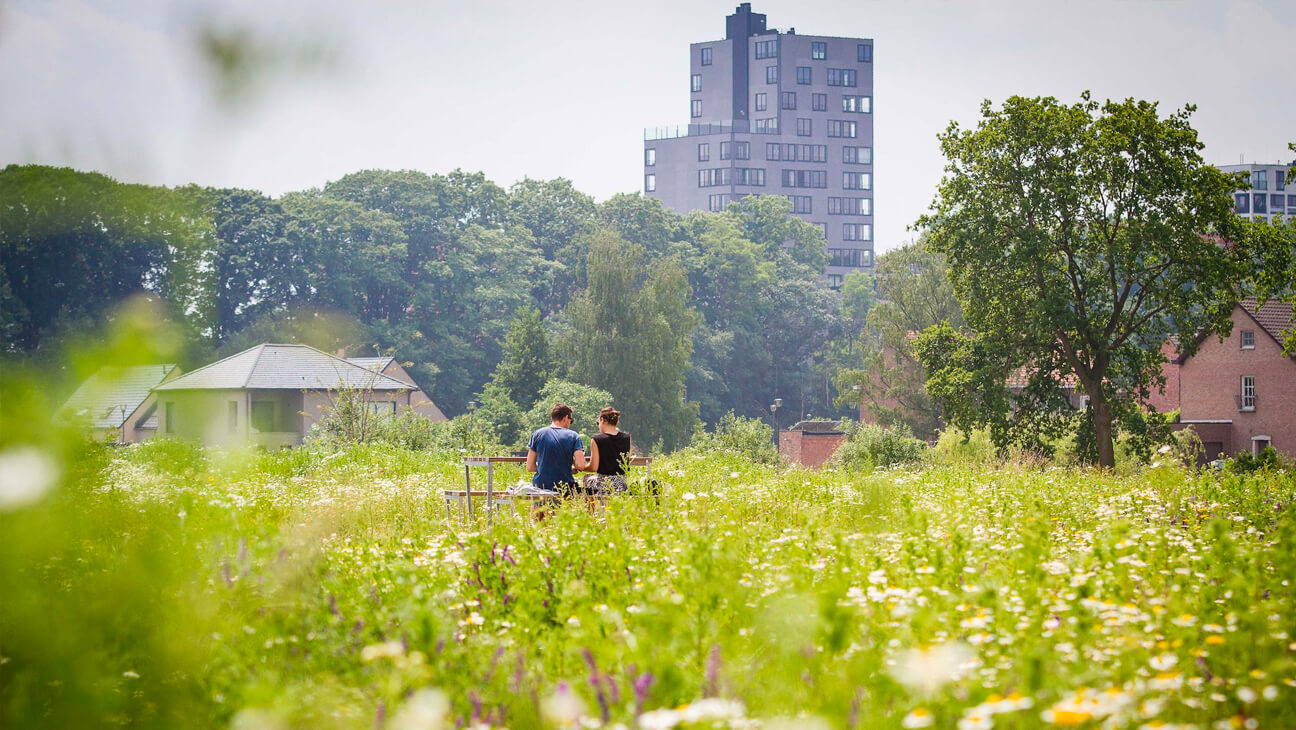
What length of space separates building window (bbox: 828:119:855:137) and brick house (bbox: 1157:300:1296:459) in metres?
93.2

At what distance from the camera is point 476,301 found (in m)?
75.4

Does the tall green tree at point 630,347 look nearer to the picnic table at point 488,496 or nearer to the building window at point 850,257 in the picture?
the picnic table at point 488,496

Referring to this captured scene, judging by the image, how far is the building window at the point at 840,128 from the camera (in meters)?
144

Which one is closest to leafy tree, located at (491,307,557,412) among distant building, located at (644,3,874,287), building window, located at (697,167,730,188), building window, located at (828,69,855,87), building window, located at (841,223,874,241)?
distant building, located at (644,3,874,287)

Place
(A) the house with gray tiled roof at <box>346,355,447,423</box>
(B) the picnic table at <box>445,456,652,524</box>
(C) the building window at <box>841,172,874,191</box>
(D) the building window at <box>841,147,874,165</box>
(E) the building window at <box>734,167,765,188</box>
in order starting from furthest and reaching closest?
(D) the building window at <box>841,147,874,165</box>, (C) the building window at <box>841,172,874,191</box>, (E) the building window at <box>734,167,765,188</box>, (A) the house with gray tiled roof at <box>346,355,447,423</box>, (B) the picnic table at <box>445,456,652,524</box>

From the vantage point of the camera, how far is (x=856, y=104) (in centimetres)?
14575

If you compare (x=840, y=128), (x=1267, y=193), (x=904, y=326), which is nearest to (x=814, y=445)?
(x=904, y=326)

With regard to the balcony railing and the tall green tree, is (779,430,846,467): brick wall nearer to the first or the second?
the tall green tree

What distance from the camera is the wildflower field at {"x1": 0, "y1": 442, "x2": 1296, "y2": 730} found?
2305 millimetres

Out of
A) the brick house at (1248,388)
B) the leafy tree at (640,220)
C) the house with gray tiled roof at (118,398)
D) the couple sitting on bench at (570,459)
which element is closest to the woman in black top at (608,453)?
the couple sitting on bench at (570,459)

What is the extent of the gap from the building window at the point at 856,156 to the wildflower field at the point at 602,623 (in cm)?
13853

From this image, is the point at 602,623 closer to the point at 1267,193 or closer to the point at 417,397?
the point at 417,397

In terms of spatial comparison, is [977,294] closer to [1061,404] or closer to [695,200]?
[1061,404]

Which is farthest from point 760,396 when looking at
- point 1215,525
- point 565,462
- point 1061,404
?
point 1215,525
